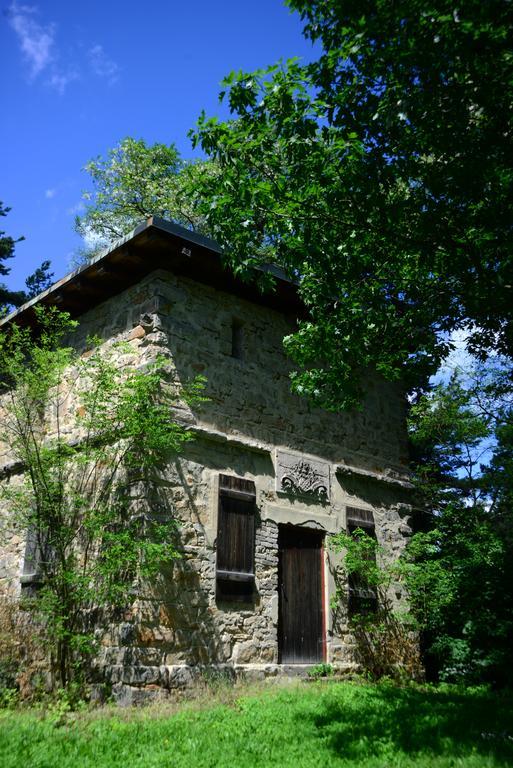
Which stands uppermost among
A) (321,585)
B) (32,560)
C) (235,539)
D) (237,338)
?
(237,338)

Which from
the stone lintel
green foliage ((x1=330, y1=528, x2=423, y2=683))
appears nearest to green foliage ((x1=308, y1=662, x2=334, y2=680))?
green foliage ((x1=330, y1=528, x2=423, y2=683))

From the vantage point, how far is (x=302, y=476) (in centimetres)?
877

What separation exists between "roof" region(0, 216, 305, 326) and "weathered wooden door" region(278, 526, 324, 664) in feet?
11.1

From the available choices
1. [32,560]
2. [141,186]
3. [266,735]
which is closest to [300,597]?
[266,735]

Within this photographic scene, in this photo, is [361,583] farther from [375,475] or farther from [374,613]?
[375,475]

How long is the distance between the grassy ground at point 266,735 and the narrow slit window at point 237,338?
13.8 ft

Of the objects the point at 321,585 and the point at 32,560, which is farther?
the point at 321,585

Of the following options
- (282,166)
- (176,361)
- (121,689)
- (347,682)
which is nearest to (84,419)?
(176,361)

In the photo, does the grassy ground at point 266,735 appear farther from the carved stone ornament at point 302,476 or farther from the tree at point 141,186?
the tree at point 141,186

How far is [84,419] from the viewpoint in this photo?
763cm

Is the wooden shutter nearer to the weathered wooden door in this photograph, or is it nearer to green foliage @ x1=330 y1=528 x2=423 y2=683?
the weathered wooden door

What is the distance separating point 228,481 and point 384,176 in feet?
13.1

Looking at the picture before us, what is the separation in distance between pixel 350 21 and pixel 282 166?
5.56 ft

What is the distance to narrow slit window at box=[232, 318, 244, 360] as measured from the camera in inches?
342
